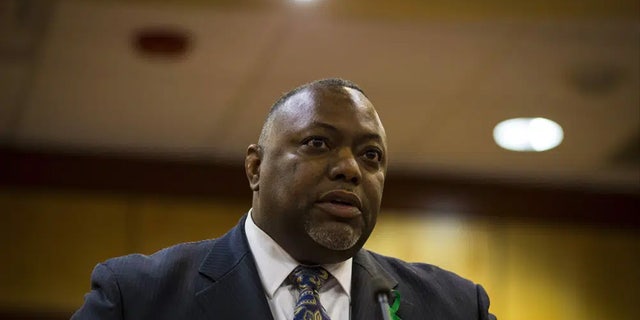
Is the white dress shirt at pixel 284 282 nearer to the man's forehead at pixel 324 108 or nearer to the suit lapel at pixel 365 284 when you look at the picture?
the suit lapel at pixel 365 284

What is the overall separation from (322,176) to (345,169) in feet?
0.14

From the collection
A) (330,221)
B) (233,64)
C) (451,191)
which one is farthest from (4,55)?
(330,221)

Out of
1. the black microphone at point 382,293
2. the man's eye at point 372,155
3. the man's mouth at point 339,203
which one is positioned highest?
the man's eye at point 372,155

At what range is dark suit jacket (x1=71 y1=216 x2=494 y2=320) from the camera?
1777 mm

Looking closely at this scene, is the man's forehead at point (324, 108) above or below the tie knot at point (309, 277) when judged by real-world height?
above

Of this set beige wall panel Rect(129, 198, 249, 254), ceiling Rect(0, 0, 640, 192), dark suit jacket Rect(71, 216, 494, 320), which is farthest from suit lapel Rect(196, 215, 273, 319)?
beige wall panel Rect(129, 198, 249, 254)

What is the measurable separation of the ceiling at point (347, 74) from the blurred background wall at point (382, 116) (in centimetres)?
1

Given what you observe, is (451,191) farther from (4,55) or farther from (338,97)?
(338,97)

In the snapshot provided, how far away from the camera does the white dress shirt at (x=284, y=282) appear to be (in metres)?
1.88

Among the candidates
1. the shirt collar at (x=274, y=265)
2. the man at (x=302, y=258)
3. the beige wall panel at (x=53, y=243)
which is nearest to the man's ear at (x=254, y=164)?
the man at (x=302, y=258)

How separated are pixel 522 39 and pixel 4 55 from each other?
216 cm

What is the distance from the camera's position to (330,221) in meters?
1.85

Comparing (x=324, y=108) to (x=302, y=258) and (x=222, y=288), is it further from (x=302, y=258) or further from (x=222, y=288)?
(x=222, y=288)

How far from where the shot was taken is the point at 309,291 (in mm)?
1861
